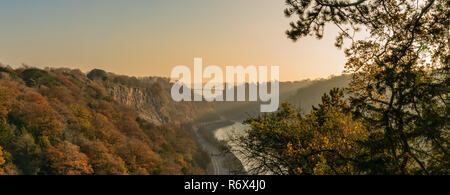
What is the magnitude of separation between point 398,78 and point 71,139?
45649 mm

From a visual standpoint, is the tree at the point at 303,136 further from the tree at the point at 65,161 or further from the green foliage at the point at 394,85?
the tree at the point at 65,161

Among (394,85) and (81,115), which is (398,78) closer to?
(394,85)

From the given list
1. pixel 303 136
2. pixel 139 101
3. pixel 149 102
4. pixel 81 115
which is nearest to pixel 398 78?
pixel 303 136

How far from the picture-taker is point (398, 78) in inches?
205

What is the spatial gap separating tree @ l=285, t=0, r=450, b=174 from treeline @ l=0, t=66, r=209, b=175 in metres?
33.0

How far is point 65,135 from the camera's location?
41.8 meters

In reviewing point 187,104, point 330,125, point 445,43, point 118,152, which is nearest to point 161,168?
point 118,152

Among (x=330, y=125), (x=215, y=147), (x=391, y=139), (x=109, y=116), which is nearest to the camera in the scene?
(x=391, y=139)

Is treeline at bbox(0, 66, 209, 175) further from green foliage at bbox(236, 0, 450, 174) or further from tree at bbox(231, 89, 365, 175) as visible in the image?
green foliage at bbox(236, 0, 450, 174)

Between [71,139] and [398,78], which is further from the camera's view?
[71,139]
